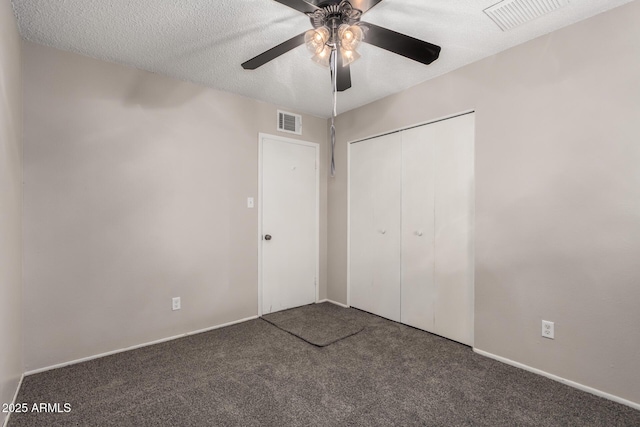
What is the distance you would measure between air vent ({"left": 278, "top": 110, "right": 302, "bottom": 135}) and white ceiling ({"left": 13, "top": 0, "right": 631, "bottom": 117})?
2.24 ft

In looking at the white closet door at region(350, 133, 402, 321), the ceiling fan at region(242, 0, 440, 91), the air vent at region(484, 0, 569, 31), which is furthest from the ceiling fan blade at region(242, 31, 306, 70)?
the white closet door at region(350, 133, 402, 321)

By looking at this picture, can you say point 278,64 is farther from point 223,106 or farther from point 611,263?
point 611,263

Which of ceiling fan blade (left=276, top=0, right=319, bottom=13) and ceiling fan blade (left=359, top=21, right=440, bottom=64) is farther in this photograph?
ceiling fan blade (left=359, top=21, right=440, bottom=64)

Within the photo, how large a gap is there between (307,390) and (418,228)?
1770 mm

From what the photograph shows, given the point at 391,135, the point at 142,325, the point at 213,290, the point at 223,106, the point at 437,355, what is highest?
the point at 223,106

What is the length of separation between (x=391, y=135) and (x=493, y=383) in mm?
2351

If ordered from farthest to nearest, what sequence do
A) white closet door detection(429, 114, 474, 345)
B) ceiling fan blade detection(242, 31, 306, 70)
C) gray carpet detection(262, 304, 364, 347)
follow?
gray carpet detection(262, 304, 364, 347), white closet door detection(429, 114, 474, 345), ceiling fan blade detection(242, 31, 306, 70)

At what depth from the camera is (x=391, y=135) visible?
126 inches

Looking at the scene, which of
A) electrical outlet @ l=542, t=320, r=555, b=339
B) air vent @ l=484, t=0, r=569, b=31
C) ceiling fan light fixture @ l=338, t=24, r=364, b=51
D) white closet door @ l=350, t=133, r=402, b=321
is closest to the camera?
ceiling fan light fixture @ l=338, t=24, r=364, b=51

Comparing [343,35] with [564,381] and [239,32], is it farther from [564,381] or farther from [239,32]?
[564,381]

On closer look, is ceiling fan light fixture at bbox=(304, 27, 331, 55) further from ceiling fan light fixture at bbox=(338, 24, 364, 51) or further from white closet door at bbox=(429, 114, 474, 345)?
white closet door at bbox=(429, 114, 474, 345)

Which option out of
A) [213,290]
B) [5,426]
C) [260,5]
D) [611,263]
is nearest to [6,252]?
[5,426]

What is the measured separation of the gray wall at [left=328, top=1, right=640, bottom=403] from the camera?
1812mm

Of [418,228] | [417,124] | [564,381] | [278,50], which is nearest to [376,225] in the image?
[418,228]
